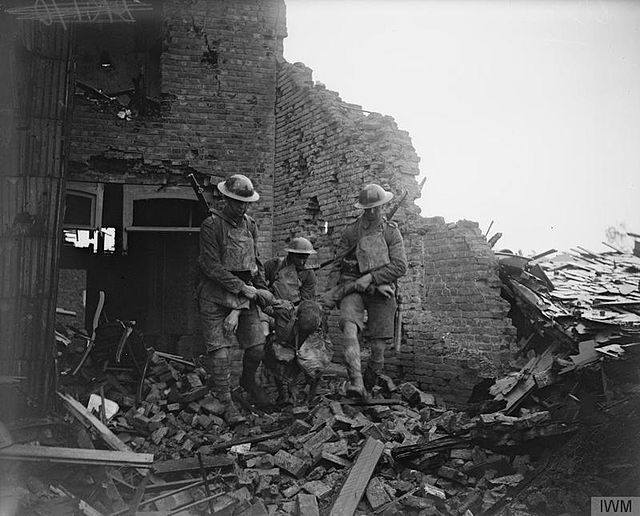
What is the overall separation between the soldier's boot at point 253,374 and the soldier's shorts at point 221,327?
3.3 inches

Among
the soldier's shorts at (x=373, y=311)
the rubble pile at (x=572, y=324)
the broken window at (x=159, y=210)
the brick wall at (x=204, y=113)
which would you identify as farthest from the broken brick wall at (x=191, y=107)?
the rubble pile at (x=572, y=324)

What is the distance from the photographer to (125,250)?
370 inches

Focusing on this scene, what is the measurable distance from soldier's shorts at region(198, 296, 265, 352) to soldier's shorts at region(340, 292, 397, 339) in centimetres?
92

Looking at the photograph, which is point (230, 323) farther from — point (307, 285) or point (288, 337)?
point (307, 285)

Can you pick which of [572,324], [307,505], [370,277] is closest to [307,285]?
[370,277]

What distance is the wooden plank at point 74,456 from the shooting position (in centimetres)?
363

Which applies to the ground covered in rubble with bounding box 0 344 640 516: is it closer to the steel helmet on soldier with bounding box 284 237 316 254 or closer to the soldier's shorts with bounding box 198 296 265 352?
the soldier's shorts with bounding box 198 296 265 352

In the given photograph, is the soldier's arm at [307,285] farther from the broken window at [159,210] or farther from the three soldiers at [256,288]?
the broken window at [159,210]

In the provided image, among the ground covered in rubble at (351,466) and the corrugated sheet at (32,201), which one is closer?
the ground covered in rubble at (351,466)

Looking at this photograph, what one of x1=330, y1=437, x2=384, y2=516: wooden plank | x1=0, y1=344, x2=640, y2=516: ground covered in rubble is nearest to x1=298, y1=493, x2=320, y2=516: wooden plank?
x1=0, y1=344, x2=640, y2=516: ground covered in rubble

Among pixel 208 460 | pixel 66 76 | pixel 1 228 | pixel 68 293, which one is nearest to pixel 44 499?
pixel 208 460

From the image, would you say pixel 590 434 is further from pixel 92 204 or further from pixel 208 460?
pixel 92 204

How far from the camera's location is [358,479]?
4035 mm

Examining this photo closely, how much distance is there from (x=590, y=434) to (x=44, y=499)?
3.75 m
